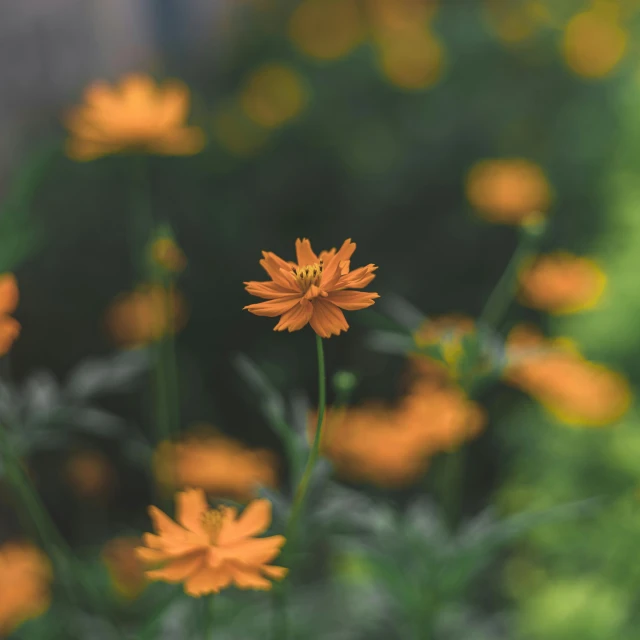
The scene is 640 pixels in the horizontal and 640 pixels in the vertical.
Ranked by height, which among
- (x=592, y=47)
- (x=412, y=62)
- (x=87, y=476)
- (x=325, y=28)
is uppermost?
(x=325, y=28)

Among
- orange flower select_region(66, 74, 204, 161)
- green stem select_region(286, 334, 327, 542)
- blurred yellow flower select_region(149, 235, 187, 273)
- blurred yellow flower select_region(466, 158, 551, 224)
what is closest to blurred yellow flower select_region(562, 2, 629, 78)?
blurred yellow flower select_region(466, 158, 551, 224)

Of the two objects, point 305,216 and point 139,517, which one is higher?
point 305,216

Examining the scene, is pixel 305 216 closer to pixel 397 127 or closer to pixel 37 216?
pixel 397 127

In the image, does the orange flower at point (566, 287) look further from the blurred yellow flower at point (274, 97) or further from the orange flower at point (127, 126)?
the blurred yellow flower at point (274, 97)

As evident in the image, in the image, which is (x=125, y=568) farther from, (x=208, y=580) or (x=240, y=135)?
(x=240, y=135)

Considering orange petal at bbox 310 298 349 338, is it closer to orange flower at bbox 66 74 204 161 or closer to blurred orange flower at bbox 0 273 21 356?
blurred orange flower at bbox 0 273 21 356

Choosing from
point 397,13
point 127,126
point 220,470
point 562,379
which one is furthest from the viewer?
point 397,13

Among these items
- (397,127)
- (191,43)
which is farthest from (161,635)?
(191,43)

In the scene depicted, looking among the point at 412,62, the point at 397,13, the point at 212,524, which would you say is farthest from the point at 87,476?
the point at 397,13
